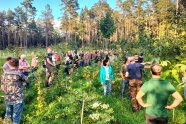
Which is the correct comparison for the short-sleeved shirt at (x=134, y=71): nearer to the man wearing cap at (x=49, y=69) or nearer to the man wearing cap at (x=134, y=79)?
the man wearing cap at (x=134, y=79)

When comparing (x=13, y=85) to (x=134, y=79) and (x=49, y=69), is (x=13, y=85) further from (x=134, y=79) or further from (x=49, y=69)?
(x=49, y=69)

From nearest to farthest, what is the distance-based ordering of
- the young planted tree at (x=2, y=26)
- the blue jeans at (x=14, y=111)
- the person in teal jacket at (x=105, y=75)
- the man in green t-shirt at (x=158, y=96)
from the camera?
the man in green t-shirt at (x=158, y=96) → the blue jeans at (x=14, y=111) → the person in teal jacket at (x=105, y=75) → the young planted tree at (x=2, y=26)

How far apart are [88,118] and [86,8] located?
99.6m

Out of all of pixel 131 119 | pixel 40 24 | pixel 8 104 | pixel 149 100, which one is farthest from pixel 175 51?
pixel 40 24

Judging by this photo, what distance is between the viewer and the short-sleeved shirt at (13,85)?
7.52 meters

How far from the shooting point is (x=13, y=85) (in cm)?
754

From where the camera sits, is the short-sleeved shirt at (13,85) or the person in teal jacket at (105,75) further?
the person in teal jacket at (105,75)

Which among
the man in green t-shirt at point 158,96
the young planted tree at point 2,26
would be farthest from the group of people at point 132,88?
the young planted tree at point 2,26

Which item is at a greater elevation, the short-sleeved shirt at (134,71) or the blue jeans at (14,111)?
the short-sleeved shirt at (134,71)

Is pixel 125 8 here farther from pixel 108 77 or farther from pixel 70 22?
pixel 108 77

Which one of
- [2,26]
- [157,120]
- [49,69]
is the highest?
[2,26]

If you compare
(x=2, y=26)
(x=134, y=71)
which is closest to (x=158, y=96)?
(x=134, y=71)

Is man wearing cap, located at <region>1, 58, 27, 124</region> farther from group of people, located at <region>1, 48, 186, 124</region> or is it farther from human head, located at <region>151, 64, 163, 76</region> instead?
human head, located at <region>151, 64, 163, 76</region>

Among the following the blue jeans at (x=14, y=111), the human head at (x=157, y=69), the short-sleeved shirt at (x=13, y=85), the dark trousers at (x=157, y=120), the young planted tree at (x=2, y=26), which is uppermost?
the young planted tree at (x=2, y=26)
